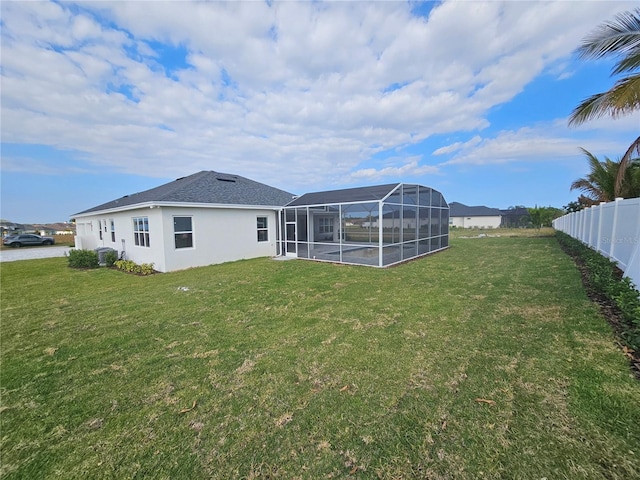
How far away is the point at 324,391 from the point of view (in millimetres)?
2758

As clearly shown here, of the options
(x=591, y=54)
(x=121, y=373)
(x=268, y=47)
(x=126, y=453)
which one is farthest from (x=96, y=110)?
(x=591, y=54)

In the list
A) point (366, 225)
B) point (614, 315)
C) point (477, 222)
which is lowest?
point (614, 315)

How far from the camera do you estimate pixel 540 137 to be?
17.9 m

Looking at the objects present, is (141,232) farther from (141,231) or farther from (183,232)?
(183,232)

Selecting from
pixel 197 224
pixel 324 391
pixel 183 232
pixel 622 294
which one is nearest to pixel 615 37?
pixel 622 294

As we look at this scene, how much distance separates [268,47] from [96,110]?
34.2 feet

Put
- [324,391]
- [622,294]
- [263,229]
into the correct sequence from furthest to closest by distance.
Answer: [263,229], [622,294], [324,391]

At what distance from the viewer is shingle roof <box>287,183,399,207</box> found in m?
10.2

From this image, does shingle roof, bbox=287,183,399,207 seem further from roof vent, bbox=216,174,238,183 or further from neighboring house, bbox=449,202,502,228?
neighboring house, bbox=449,202,502,228

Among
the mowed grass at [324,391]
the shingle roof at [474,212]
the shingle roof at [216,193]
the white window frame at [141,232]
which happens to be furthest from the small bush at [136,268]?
the shingle roof at [474,212]

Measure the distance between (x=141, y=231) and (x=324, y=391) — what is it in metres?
11.8

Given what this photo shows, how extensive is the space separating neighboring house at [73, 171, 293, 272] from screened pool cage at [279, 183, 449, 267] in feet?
4.39

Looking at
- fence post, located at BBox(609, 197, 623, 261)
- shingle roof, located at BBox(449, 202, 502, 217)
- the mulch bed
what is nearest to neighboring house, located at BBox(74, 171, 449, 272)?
the mulch bed

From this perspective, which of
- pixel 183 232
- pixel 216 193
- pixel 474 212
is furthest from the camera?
pixel 474 212
